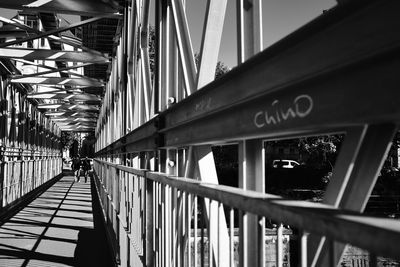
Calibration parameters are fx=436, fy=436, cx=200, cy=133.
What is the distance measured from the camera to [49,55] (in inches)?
466

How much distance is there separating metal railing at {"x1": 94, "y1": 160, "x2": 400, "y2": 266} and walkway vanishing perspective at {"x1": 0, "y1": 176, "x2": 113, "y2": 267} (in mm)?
3002

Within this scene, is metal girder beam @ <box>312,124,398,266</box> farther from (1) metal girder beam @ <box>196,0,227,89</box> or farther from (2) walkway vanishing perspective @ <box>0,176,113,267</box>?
(2) walkway vanishing perspective @ <box>0,176,113,267</box>

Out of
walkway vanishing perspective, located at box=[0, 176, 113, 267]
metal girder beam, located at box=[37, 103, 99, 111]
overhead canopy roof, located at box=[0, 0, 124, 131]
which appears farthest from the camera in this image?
metal girder beam, located at box=[37, 103, 99, 111]

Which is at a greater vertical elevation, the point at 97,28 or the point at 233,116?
the point at 97,28

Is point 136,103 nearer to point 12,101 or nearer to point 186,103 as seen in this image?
point 186,103

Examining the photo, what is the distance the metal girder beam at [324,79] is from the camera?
1013mm

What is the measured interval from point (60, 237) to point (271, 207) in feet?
28.2

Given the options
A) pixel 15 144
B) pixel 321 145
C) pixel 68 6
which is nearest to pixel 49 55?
pixel 68 6

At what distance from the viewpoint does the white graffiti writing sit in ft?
4.35

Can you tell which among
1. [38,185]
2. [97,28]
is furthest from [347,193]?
[38,185]

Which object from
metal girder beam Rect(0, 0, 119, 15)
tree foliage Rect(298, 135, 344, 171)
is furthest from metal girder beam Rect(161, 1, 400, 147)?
metal girder beam Rect(0, 0, 119, 15)

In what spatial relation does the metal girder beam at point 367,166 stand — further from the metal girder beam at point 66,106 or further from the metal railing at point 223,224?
the metal girder beam at point 66,106

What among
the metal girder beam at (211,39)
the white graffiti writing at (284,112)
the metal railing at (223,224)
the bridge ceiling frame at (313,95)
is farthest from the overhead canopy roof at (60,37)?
the white graffiti writing at (284,112)

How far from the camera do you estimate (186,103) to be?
2.77 meters
